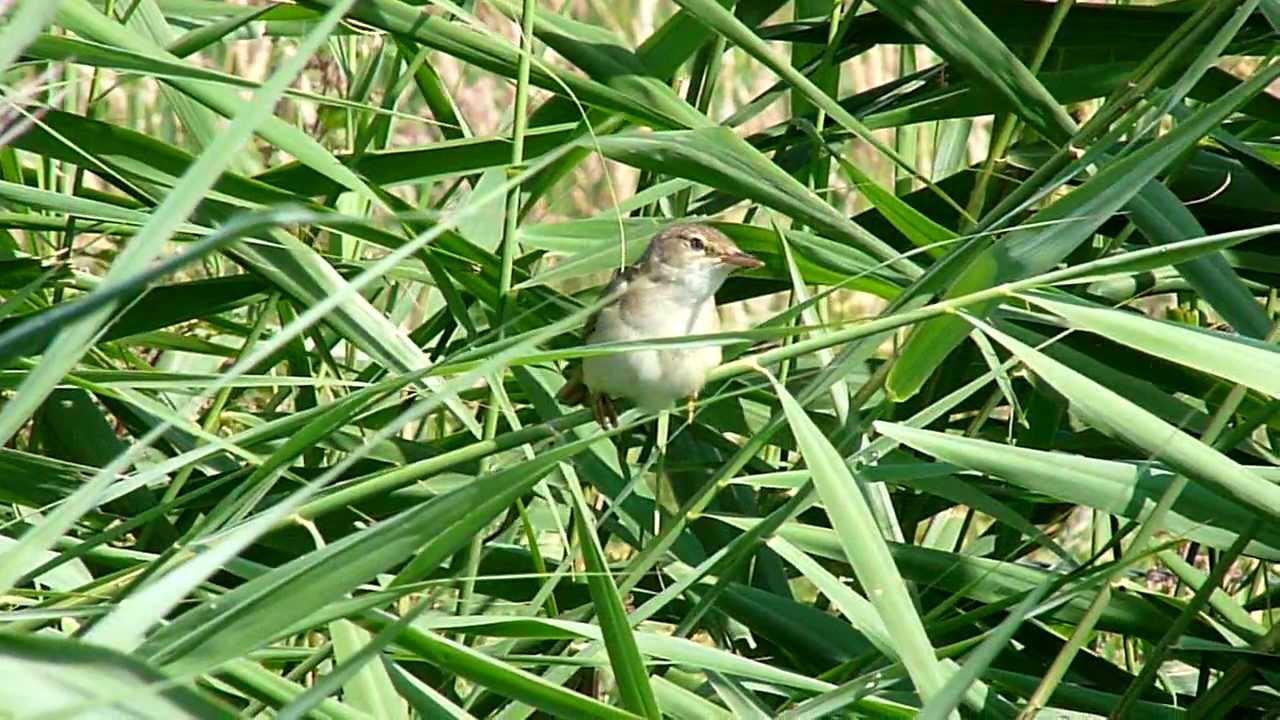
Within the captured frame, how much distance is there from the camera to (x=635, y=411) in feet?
10.2

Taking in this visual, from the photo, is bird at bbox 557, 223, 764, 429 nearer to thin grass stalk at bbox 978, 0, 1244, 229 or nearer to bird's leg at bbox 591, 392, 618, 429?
bird's leg at bbox 591, 392, 618, 429

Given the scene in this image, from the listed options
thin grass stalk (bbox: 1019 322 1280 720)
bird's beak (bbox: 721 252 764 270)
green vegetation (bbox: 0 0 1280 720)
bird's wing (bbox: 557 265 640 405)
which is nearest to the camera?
green vegetation (bbox: 0 0 1280 720)

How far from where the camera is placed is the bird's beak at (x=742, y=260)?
2770 mm

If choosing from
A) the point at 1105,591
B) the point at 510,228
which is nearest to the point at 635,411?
the point at 510,228

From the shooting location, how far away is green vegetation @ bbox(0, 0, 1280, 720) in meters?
1.54

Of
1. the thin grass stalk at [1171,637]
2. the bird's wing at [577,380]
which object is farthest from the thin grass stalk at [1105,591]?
the bird's wing at [577,380]

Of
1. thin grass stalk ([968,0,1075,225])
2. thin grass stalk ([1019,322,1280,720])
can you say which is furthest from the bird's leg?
thin grass stalk ([1019,322,1280,720])

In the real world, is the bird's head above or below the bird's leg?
above

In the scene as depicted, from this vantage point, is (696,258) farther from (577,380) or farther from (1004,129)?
(1004,129)

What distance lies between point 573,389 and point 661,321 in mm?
224

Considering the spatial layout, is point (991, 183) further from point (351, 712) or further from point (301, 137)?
point (351, 712)

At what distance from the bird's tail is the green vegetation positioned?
0.09ft

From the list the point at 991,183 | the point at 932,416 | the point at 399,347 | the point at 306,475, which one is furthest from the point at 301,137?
the point at 991,183

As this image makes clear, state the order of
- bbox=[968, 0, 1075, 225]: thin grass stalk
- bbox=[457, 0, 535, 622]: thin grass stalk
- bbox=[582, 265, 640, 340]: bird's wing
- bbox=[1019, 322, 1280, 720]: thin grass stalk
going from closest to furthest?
bbox=[1019, 322, 1280, 720]: thin grass stalk < bbox=[457, 0, 535, 622]: thin grass stalk < bbox=[968, 0, 1075, 225]: thin grass stalk < bbox=[582, 265, 640, 340]: bird's wing
